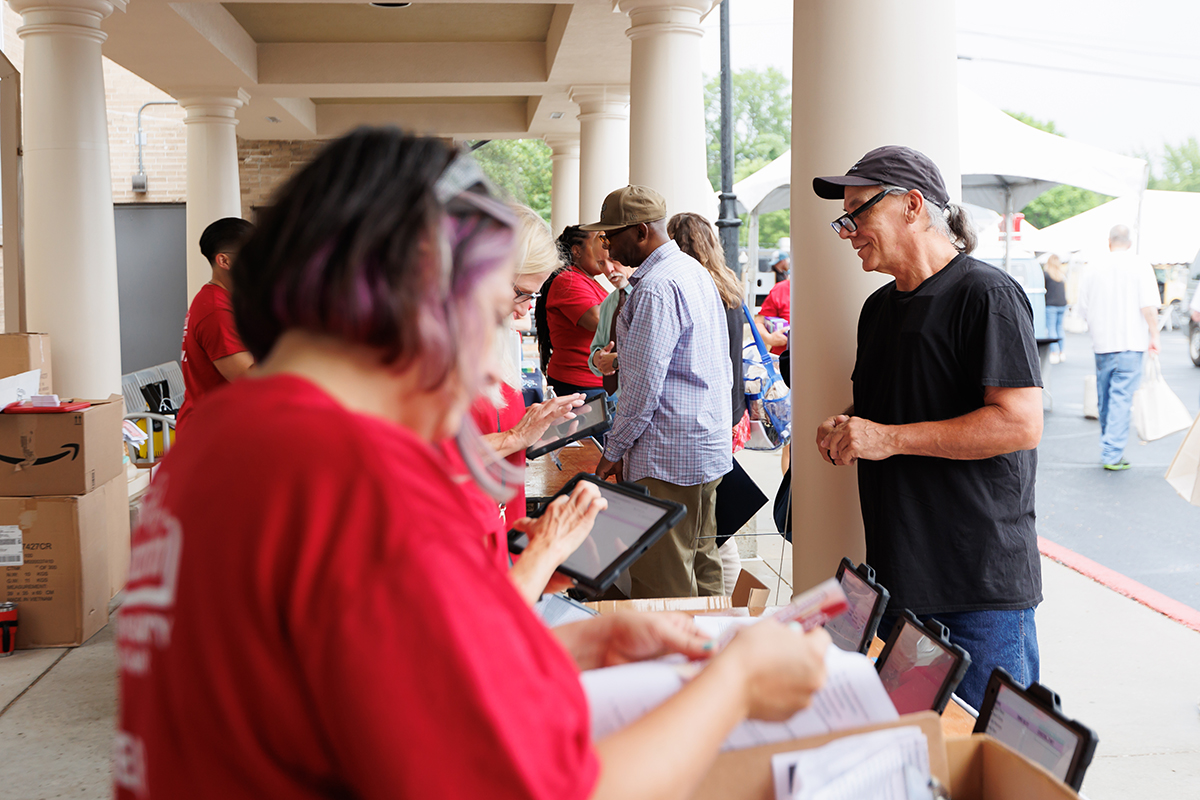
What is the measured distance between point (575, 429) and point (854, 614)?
1.12 meters

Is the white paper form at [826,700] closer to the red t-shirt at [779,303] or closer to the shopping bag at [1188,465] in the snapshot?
the shopping bag at [1188,465]

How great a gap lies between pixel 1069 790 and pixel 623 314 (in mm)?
2623

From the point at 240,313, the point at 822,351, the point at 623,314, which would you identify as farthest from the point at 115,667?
the point at 240,313

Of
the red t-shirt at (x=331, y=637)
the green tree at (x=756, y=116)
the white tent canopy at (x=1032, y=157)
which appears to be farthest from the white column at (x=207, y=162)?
the green tree at (x=756, y=116)

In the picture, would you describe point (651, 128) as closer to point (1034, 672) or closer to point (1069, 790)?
point (1034, 672)

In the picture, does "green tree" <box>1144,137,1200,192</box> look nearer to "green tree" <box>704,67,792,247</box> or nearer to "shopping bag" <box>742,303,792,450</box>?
"green tree" <box>704,67,792,247</box>

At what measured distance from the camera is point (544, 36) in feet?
34.8

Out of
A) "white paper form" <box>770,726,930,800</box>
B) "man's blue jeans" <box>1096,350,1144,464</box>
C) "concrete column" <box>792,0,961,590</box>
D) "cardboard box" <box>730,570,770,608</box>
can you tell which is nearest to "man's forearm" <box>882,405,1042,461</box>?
"cardboard box" <box>730,570,770,608</box>

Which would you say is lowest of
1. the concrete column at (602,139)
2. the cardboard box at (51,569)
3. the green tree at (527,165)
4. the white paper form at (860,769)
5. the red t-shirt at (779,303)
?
the cardboard box at (51,569)

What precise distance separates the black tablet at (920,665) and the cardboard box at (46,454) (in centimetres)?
414

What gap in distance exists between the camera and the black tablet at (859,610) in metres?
1.68

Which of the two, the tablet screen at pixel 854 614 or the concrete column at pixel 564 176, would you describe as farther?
the concrete column at pixel 564 176

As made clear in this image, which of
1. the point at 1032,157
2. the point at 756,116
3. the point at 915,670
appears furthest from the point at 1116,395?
the point at 756,116

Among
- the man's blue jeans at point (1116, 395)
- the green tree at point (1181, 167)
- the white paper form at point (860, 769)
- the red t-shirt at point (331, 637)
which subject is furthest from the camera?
the green tree at point (1181, 167)
